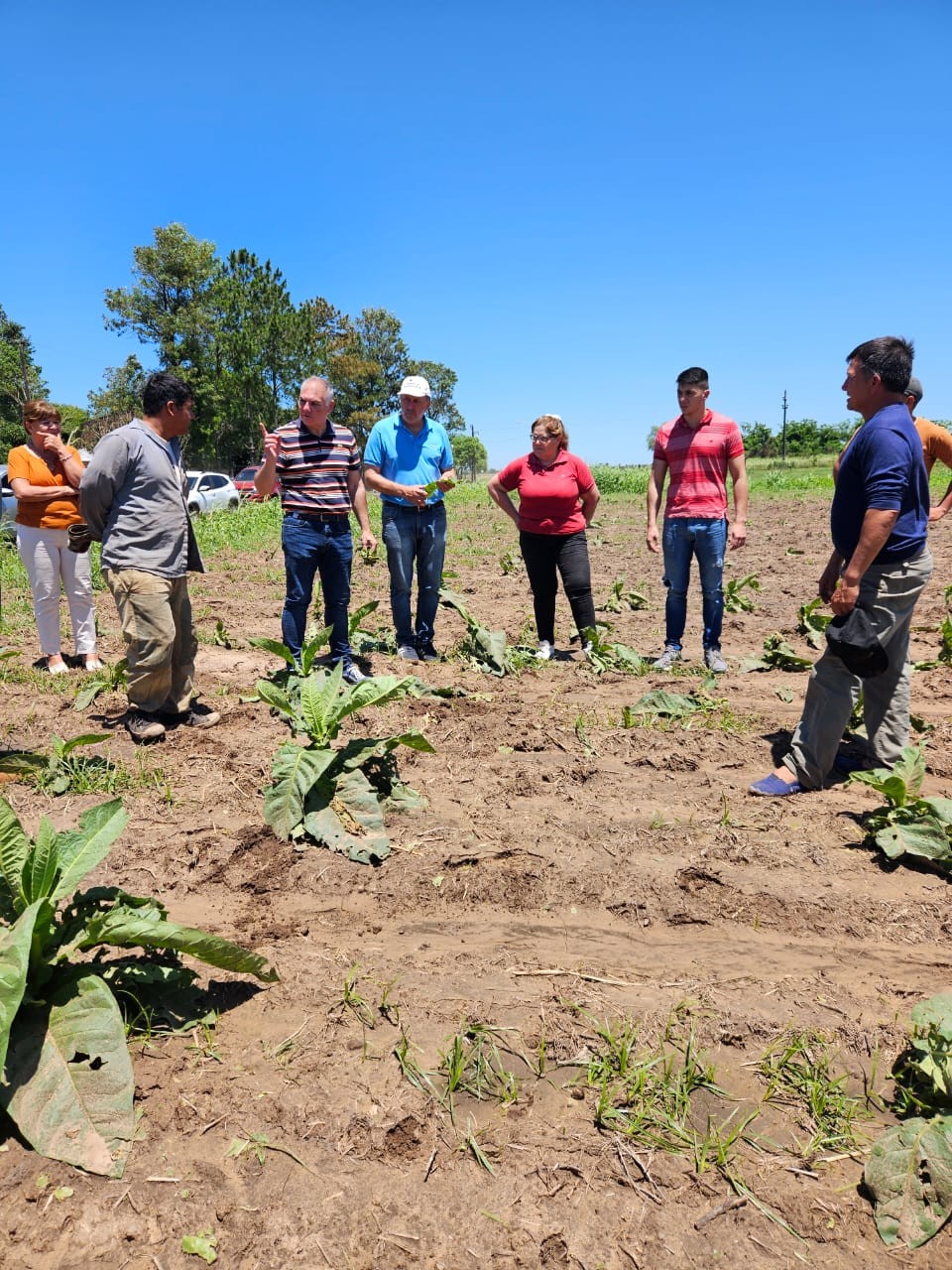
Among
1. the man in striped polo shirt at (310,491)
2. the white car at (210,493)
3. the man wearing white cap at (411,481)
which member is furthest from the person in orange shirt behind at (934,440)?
the white car at (210,493)

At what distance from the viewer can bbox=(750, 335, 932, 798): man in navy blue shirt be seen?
11.6 feet

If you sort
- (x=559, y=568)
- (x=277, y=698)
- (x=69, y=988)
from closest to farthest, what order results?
(x=69, y=988) < (x=277, y=698) < (x=559, y=568)

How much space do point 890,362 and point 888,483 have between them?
0.55m

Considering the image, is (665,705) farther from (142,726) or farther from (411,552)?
(142,726)

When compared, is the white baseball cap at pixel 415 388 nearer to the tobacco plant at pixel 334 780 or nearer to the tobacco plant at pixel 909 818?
the tobacco plant at pixel 334 780

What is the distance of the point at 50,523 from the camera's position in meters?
6.02

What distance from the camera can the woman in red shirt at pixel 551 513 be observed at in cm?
605

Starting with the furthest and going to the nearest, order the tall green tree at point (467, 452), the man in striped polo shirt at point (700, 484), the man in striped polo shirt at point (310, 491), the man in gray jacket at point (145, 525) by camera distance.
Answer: the tall green tree at point (467, 452)
the man in striped polo shirt at point (700, 484)
the man in striped polo shirt at point (310, 491)
the man in gray jacket at point (145, 525)

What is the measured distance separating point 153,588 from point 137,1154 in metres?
3.19

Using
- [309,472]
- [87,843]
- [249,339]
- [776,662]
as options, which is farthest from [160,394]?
[249,339]

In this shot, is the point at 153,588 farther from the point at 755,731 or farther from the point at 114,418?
the point at 114,418

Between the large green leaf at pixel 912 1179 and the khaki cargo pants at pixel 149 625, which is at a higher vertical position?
the khaki cargo pants at pixel 149 625

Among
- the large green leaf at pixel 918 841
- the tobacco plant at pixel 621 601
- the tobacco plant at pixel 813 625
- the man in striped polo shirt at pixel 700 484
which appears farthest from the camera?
the tobacco plant at pixel 621 601

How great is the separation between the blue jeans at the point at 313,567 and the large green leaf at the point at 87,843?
2952mm
